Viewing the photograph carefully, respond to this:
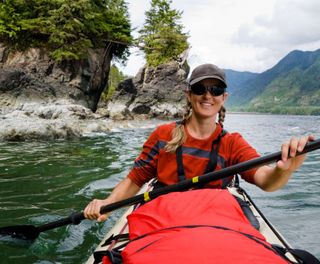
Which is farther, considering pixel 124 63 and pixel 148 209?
pixel 124 63

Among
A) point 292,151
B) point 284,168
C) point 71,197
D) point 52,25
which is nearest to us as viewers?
point 292,151

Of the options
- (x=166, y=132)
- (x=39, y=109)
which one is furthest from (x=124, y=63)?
(x=166, y=132)

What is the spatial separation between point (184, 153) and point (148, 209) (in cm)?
89

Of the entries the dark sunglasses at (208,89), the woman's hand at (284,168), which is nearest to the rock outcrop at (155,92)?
the dark sunglasses at (208,89)

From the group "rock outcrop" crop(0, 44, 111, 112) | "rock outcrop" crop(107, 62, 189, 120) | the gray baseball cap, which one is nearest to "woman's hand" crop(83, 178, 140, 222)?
the gray baseball cap

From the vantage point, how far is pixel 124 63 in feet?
105

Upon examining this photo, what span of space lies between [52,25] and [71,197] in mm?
21415

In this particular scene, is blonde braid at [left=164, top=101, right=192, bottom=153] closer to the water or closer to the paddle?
the paddle

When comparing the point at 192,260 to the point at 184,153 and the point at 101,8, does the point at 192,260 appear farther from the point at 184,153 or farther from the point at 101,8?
the point at 101,8

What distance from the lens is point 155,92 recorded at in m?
45.0

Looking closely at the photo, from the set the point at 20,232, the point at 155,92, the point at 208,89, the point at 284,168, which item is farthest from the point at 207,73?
the point at 155,92

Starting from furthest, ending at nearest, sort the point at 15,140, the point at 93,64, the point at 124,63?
the point at 124,63
the point at 93,64
the point at 15,140

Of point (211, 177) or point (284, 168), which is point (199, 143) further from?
point (284, 168)

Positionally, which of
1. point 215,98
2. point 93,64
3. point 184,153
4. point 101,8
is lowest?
point 184,153
